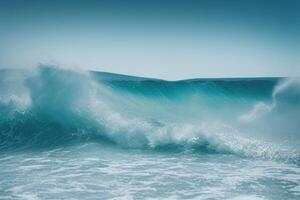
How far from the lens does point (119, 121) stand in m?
12.7

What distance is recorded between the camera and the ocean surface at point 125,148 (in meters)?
6.52

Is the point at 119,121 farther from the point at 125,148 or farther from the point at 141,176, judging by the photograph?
the point at 141,176

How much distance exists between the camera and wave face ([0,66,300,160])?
1104 centimetres

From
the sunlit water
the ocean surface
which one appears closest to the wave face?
the ocean surface

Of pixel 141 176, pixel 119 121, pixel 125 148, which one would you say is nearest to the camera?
pixel 141 176

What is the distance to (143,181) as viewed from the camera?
7137 millimetres

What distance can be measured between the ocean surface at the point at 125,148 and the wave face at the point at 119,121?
5cm

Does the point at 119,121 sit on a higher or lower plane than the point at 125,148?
higher

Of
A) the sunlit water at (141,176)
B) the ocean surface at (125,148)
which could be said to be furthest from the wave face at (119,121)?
the sunlit water at (141,176)

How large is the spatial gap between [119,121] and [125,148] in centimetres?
213

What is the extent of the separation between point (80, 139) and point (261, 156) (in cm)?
716

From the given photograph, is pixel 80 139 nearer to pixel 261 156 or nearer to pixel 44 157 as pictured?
pixel 44 157

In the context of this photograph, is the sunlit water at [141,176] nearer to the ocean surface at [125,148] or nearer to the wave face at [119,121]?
the ocean surface at [125,148]

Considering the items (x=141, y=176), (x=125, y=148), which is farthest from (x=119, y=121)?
(x=141, y=176)
